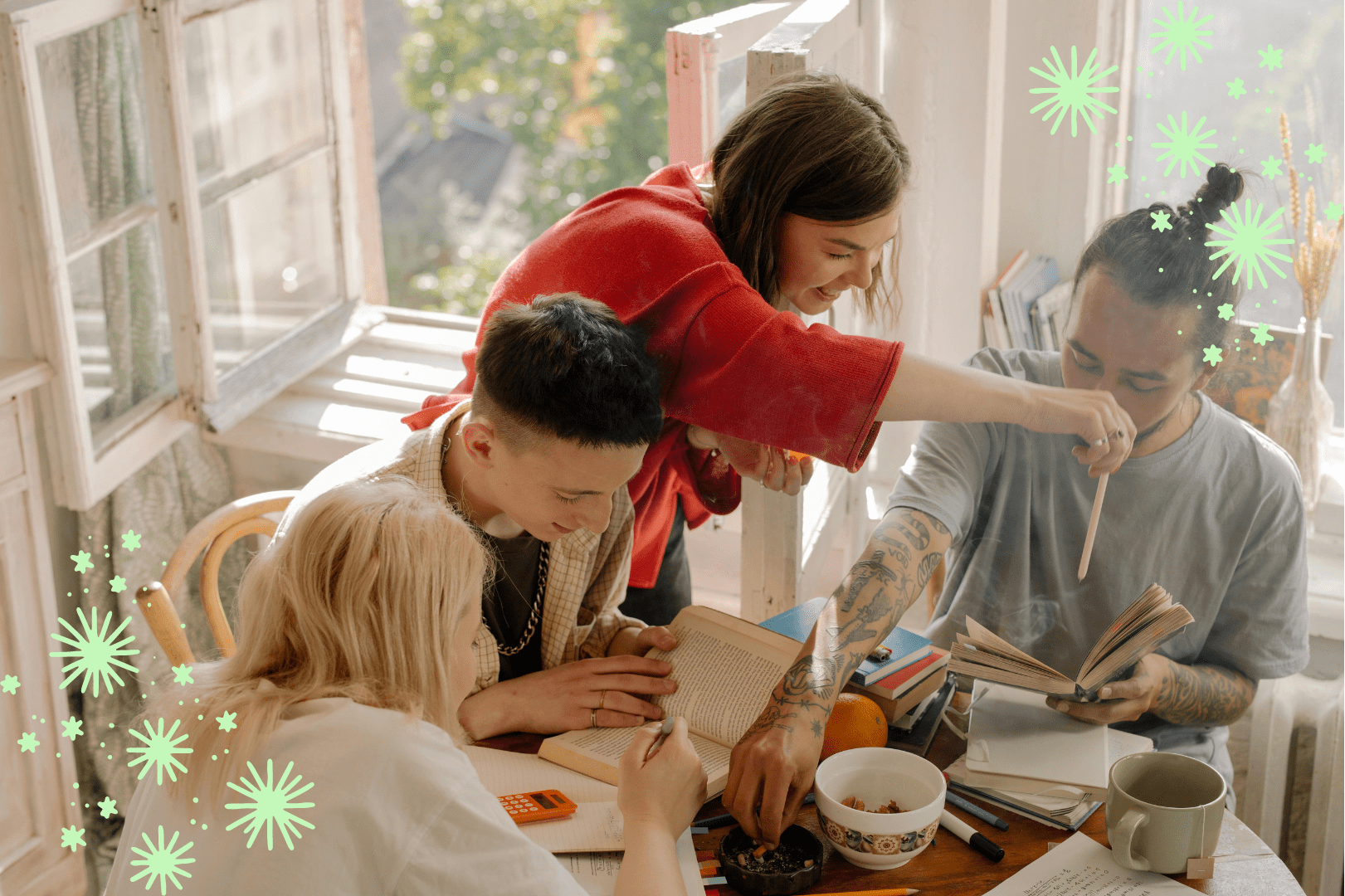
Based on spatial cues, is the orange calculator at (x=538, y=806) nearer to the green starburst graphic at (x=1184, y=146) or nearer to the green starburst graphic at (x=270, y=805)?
the green starburst graphic at (x=270, y=805)

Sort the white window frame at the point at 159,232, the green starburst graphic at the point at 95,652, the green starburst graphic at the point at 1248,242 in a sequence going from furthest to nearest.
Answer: the green starburst graphic at the point at 95,652 → the white window frame at the point at 159,232 → the green starburst graphic at the point at 1248,242

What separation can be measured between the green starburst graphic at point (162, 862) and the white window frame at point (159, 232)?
1147mm

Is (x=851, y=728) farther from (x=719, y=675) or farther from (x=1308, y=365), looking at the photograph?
(x=1308, y=365)

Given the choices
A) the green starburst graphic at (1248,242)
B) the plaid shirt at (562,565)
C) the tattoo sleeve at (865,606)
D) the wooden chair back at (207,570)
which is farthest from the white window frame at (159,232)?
the green starburst graphic at (1248,242)

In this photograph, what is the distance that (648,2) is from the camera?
19.1ft

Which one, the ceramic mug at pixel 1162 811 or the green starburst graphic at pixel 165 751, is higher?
the green starburst graphic at pixel 165 751

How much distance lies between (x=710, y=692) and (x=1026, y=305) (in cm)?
52

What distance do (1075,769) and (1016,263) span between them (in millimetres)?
532

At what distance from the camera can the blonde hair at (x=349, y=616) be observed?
858 mm

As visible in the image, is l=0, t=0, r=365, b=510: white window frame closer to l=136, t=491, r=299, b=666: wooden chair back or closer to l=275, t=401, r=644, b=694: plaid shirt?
l=136, t=491, r=299, b=666: wooden chair back

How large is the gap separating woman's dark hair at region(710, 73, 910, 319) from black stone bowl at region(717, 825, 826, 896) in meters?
0.53

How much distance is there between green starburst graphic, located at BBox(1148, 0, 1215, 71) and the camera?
1.12 metres

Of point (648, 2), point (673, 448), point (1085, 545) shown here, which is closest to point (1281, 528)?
point (1085, 545)

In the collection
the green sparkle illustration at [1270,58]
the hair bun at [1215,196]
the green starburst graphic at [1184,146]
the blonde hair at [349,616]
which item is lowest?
the blonde hair at [349,616]
